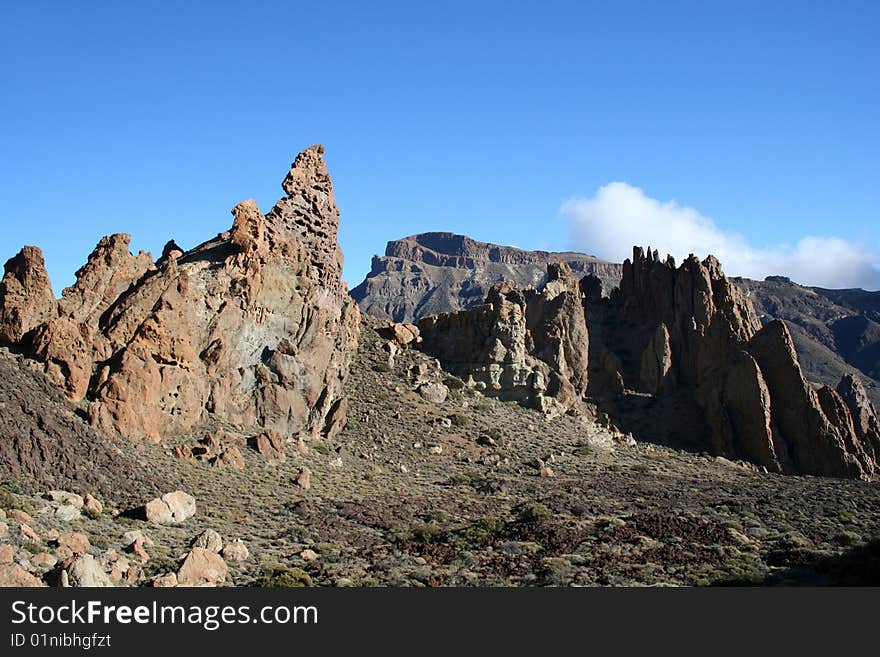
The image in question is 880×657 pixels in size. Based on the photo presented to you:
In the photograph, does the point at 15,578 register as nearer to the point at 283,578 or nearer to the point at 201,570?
the point at 201,570

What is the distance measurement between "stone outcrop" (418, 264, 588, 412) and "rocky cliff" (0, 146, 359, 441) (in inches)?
507

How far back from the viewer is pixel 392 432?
52.6m

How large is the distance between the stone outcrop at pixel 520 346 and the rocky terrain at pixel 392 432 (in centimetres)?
23

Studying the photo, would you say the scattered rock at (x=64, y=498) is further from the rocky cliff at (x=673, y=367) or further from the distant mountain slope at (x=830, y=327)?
the distant mountain slope at (x=830, y=327)

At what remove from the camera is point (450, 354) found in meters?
66.2

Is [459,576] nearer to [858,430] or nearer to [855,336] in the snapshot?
[858,430]

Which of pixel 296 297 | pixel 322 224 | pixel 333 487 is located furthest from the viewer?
pixel 322 224

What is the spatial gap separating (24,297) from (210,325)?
960cm

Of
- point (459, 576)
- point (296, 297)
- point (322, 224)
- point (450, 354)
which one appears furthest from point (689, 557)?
point (450, 354)

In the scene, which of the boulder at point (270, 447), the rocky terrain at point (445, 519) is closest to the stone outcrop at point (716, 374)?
the rocky terrain at point (445, 519)

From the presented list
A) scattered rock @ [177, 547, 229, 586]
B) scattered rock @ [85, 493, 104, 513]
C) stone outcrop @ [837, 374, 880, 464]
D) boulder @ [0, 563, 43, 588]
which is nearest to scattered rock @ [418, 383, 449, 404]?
scattered rock @ [85, 493, 104, 513]

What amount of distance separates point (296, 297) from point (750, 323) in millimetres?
43356

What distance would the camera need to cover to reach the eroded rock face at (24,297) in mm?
37344

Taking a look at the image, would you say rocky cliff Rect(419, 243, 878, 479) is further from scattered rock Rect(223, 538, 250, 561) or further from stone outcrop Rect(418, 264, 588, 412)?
scattered rock Rect(223, 538, 250, 561)
